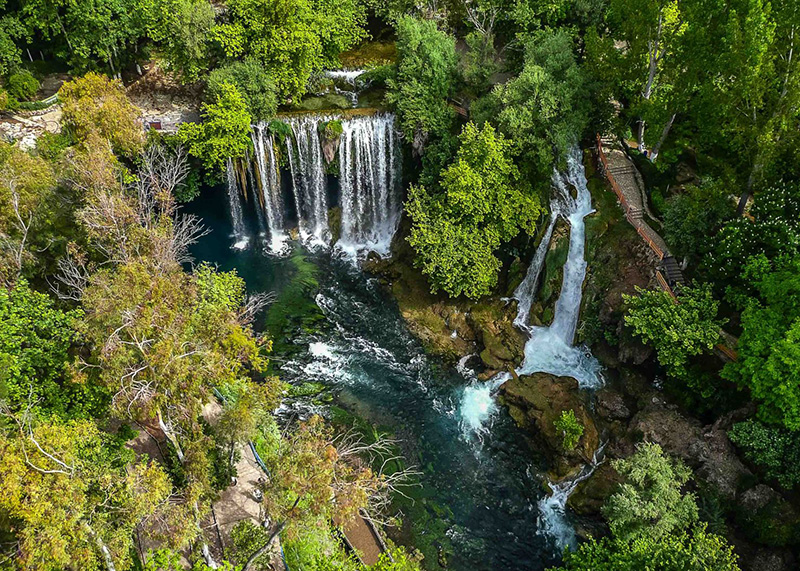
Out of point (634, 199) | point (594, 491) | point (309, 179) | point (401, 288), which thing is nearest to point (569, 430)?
point (594, 491)

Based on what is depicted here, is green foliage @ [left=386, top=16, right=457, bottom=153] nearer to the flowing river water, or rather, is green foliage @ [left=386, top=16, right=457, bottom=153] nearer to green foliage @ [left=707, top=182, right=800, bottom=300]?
the flowing river water

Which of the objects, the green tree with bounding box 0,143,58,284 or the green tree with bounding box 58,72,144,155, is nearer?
the green tree with bounding box 0,143,58,284

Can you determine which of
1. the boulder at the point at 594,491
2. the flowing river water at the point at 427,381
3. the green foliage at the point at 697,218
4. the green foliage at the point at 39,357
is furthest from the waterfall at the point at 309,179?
the boulder at the point at 594,491

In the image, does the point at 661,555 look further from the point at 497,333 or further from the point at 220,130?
the point at 220,130

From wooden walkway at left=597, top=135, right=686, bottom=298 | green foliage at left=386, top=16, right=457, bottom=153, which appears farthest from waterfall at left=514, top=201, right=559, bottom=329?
green foliage at left=386, top=16, right=457, bottom=153

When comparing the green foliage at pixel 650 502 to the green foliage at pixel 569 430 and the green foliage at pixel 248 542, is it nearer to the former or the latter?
the green foliage at pixel 569 430

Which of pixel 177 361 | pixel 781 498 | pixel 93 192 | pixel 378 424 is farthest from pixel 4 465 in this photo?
pixel 781 498
